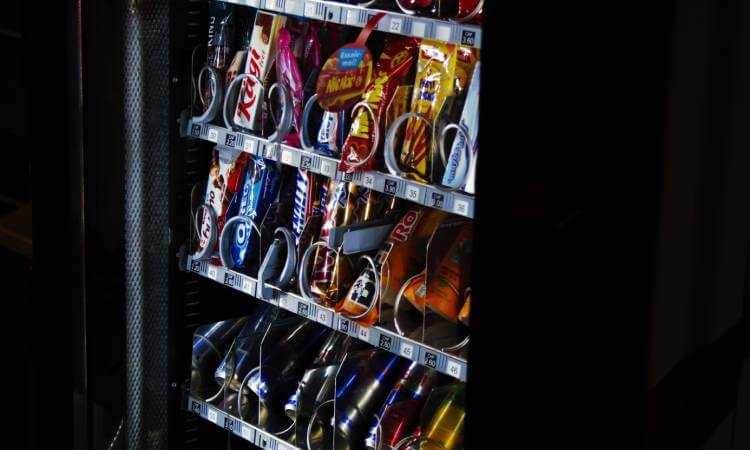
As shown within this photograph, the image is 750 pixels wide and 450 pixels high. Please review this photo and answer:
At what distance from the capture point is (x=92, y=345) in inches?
85.7

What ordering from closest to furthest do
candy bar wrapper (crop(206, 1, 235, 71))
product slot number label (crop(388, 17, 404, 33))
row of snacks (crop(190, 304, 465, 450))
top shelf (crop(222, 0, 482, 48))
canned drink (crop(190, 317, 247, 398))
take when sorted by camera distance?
top shelf (crop(222, 0, 482, 48)), product slot number label (crop(388, 17, 404, 33)), row of snacks (crop(190, 304, 465, 450)), candy bar wrapper (crop(206, 1, 235, 71)), canned drink (crop(190, 317, 247, 398))

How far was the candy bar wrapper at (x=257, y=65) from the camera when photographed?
2182 mm

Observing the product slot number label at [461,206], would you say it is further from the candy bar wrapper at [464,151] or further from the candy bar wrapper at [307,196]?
the candy bar wrapper at [307,196]

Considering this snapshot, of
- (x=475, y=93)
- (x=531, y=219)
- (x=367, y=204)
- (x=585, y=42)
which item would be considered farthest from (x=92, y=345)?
(x=585, y=42)

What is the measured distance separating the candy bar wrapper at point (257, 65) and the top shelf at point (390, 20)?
157 millimetres

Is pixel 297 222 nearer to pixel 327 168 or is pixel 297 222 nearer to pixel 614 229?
pixel 327 168

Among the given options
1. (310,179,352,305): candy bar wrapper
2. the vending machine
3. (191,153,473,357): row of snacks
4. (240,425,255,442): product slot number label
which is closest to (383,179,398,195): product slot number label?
the vending machine

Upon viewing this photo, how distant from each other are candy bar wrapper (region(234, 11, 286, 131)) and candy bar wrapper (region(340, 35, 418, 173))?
9.6 inches

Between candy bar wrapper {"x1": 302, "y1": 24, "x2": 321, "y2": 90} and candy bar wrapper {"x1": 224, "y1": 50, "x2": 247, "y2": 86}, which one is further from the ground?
candy bar wrapper {"x1": 302, "y1": 24, "x2": 321, "y2": 90}

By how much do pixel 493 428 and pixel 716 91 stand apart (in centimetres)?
53

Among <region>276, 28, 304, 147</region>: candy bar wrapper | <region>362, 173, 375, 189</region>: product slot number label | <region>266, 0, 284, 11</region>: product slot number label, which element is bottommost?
<region>362, 173, 375, 189</region>: product slot number label

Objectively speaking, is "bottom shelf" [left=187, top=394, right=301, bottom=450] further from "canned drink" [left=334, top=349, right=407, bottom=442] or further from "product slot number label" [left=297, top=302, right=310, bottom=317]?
"product slot number label" [left=297, top=302, right=310, bottom=317]

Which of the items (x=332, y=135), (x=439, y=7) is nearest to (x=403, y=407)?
(x=332, y=135)

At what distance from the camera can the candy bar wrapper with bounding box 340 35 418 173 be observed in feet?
6.47
